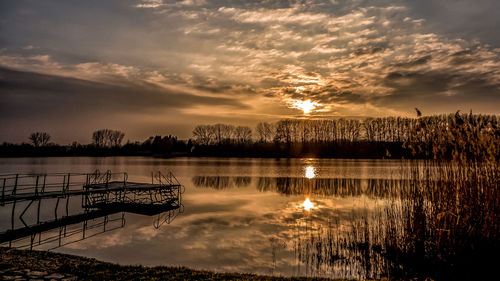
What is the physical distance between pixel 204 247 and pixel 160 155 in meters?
127

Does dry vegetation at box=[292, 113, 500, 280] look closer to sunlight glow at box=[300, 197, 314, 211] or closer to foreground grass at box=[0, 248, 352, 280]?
foreground grass at box=[0, 248, 352, 280]

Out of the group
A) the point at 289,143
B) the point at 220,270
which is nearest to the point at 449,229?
the point at 220,270

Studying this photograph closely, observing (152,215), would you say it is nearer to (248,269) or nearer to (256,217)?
(256,217)

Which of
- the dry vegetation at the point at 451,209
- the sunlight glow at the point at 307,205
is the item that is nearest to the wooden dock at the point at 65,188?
the sunlight glow at the point at 307,205

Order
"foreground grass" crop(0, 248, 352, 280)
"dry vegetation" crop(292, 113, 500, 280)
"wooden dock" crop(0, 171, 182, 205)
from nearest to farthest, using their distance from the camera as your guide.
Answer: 1. "foreground grass" crop(0, 248, 352, 280)
2. "dry vegetation" crop(292, 113, 500, 280)
3. "wooden dock" crop(0, 171, 182, 205)

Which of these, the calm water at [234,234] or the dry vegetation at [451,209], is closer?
the dry vegetation at [451,209]

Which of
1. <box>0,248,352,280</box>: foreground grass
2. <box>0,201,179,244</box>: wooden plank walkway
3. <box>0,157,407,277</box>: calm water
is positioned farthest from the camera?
<box>0,201,179,244</box>: wooden plank walkway

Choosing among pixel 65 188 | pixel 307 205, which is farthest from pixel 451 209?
pixel 65 188

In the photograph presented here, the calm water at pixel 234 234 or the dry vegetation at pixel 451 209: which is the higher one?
the dry vegetation at pixel 451 209

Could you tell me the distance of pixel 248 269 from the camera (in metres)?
9.19

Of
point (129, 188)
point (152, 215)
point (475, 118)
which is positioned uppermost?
point (475, 118)

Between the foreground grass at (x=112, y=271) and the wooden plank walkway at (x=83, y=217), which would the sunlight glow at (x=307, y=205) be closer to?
the wooden plank walkway at (x=83, y=217)

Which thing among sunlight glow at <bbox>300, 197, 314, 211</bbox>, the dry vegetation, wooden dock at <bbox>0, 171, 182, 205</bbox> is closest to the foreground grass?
the dry vegetation

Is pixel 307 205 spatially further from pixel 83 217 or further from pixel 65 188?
pixel 65 188
